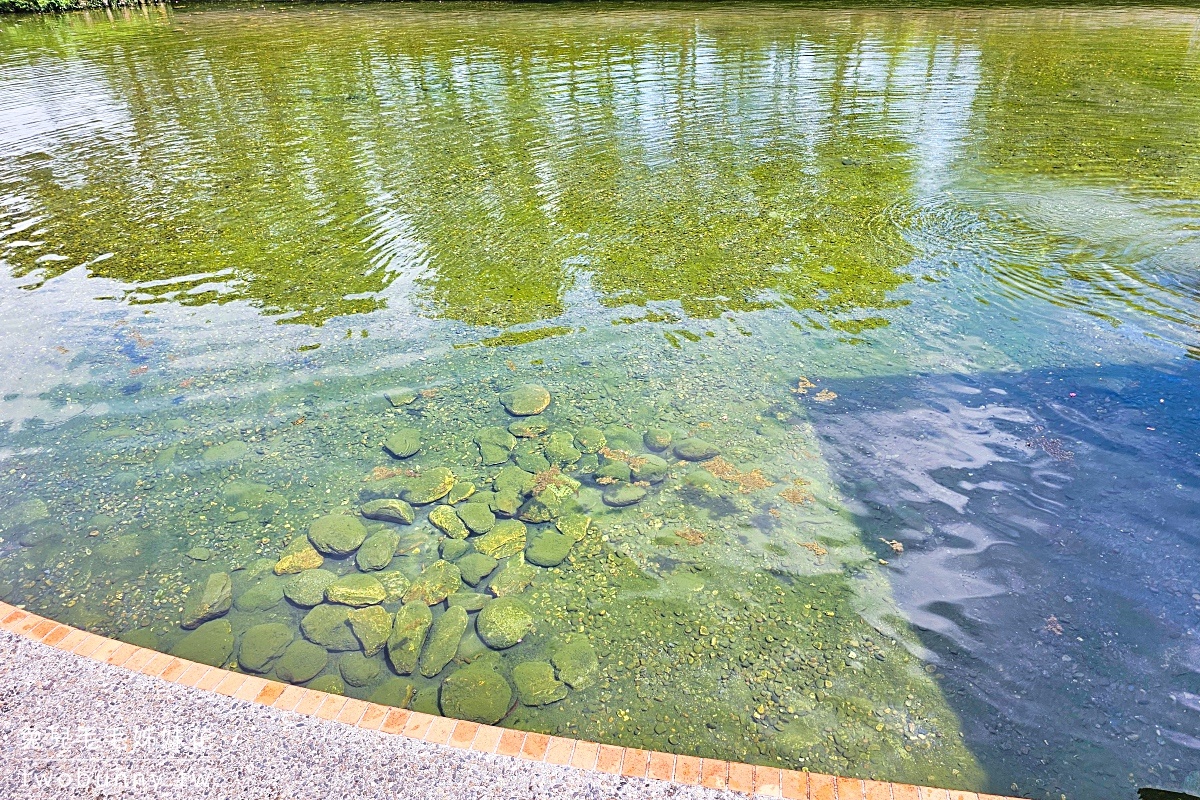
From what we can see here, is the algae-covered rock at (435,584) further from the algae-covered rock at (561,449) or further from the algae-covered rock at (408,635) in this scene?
the algae-covered rock at (561,449)

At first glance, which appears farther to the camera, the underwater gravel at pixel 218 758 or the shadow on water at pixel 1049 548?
the shadow on water at pixel 1049 548

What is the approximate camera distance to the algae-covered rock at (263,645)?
128 inches

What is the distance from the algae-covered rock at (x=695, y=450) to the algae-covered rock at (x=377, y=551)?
173 cm

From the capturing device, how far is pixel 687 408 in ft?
15.8

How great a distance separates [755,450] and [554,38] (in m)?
18.5

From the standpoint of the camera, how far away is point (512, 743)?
2.52m

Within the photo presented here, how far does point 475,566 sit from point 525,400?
4.74 ft

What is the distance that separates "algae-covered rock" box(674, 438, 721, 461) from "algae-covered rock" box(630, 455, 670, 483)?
0.13m

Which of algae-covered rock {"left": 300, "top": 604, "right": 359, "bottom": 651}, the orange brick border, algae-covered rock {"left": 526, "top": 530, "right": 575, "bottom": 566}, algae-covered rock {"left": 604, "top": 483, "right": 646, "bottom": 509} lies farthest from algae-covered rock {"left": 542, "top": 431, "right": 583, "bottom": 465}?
the orange brick border

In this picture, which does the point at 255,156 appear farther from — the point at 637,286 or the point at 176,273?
the point at 637,286

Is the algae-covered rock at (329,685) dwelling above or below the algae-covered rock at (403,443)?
below

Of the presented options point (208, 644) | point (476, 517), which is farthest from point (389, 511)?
point (208, 644)

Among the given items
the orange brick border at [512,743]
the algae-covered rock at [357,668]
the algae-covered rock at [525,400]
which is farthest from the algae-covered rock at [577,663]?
the algae-covered rock at [525,400]

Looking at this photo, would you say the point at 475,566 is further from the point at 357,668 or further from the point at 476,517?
the point at 357,668
